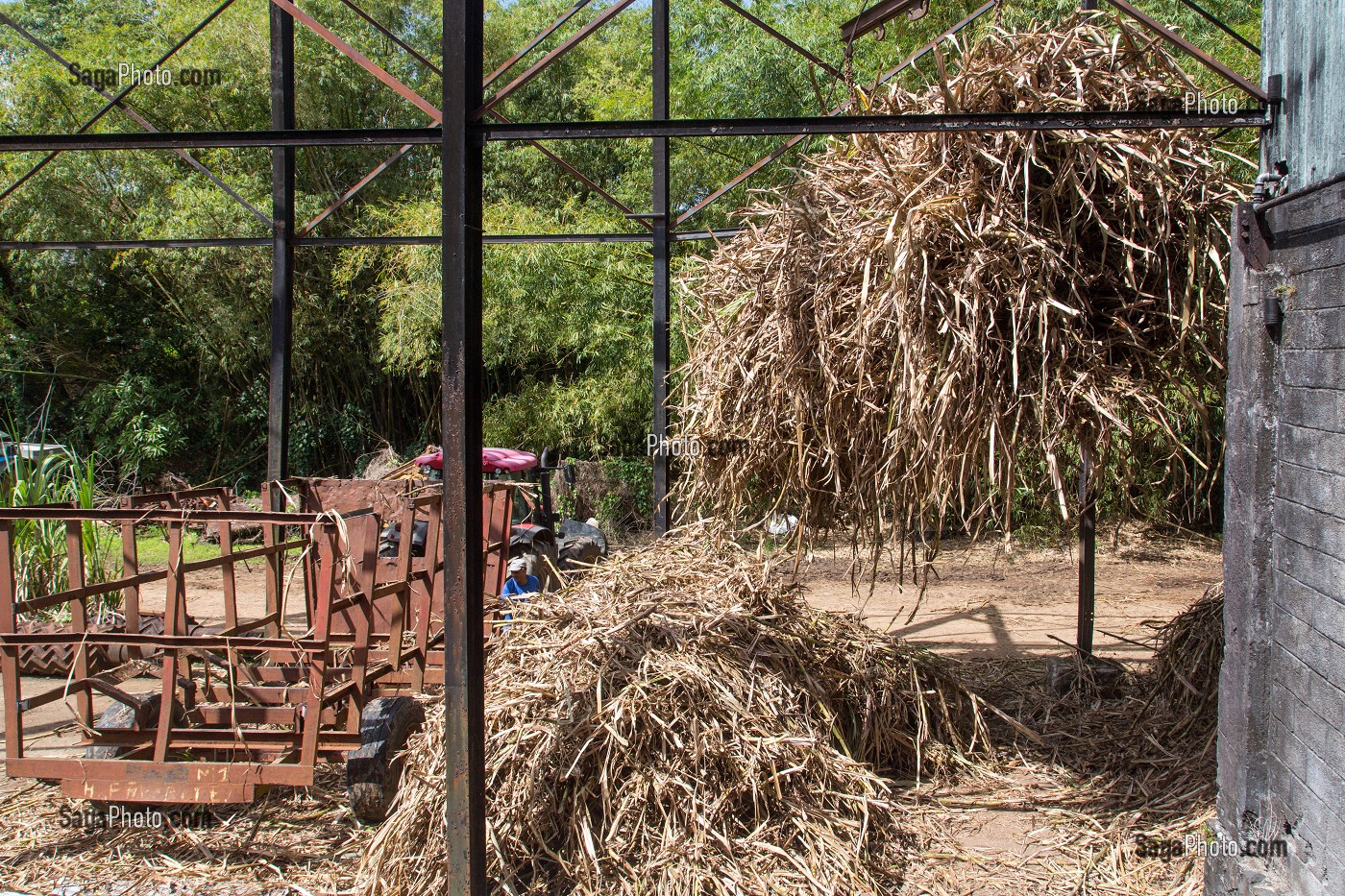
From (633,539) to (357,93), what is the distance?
1191 centimetres

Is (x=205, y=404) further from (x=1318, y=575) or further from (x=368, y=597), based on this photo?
(x=1318, y=575)

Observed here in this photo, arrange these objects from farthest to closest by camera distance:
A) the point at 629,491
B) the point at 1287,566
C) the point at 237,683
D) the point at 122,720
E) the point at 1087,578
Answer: the point at 629,491 < the point at 1087,578 < the point at 237,683 < the point at 122,720 < the point at 1287,566

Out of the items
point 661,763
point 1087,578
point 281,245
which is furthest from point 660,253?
point 661,763

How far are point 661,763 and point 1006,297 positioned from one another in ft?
8.15

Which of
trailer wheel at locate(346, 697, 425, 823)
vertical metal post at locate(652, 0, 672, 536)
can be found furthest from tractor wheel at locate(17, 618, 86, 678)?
vertical metal post at locate(652, 0, 672, 536)

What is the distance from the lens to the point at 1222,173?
4273mm

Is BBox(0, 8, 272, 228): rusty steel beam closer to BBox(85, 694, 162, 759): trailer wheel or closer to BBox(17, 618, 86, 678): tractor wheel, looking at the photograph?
BBox(85, 694, 162, 759): trailer wheel

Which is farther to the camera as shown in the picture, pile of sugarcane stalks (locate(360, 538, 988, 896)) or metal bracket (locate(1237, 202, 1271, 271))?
pile of sugarcane stalks (locate(360, 538, 988, 896))

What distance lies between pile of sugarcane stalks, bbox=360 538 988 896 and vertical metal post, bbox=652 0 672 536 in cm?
231

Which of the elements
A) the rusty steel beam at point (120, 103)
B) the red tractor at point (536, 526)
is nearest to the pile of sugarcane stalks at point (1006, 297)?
the red tractor at point (536, 526)

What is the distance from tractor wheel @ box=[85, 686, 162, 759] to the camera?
16.5ft

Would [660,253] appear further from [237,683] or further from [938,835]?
[938,835]

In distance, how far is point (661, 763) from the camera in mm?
4102

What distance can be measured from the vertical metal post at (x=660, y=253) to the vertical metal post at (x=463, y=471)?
3624 millimetres
